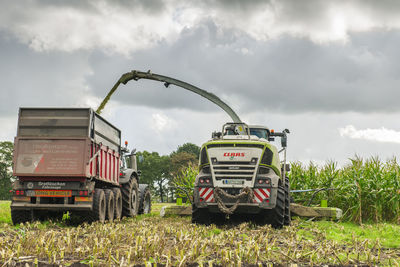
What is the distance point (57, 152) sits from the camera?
480 inches

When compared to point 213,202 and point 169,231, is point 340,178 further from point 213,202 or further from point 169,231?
point 169,231

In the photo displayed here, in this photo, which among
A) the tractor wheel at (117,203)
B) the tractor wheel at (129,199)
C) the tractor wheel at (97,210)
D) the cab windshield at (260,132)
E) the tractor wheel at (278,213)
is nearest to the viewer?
the tractor wheel at (278,213)

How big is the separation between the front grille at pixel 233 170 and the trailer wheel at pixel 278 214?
871 millimetres

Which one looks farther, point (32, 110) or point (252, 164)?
point (32, 110)

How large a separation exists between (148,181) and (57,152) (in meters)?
57.0

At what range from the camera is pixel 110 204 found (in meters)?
14.0

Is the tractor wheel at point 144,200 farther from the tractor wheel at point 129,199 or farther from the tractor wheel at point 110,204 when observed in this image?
the tractor wheel at point 110,204

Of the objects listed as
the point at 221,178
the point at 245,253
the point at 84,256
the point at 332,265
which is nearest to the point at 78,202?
the point at 221,178

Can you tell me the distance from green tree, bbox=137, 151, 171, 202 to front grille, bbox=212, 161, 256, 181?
5682 cm

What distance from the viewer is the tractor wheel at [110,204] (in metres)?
13.5

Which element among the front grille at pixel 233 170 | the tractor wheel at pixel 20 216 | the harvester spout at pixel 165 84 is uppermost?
the harvester spout at pixel 165 84

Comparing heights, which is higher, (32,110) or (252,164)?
(32,110)

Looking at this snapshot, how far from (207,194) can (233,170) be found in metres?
0.86

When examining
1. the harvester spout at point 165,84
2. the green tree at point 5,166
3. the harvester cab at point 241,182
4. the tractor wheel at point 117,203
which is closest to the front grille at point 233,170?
the harvester cab at point 241,182
